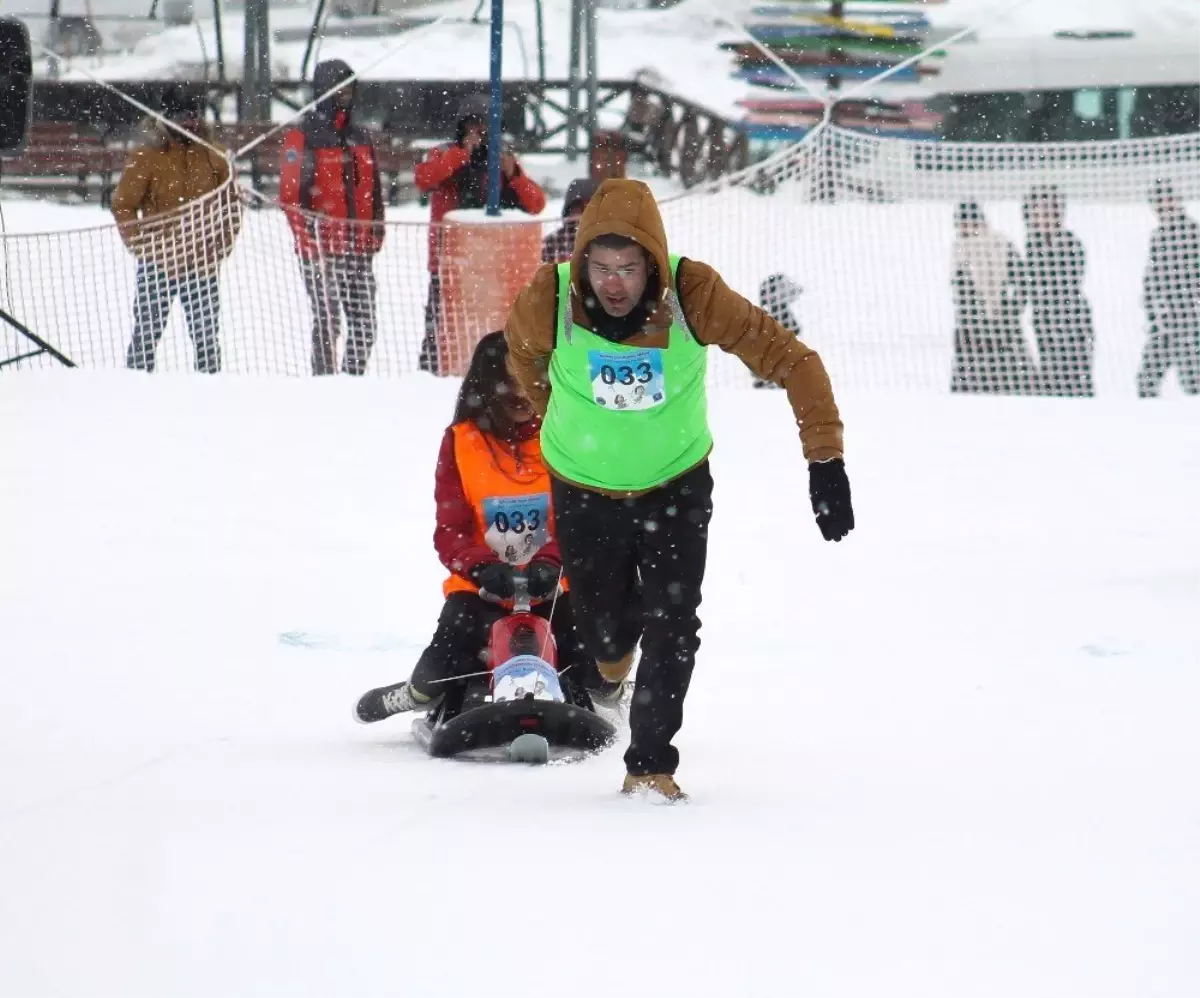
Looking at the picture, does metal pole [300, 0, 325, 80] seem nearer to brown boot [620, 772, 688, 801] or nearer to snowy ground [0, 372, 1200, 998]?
snowy ground [0, 372, 1200, 998]

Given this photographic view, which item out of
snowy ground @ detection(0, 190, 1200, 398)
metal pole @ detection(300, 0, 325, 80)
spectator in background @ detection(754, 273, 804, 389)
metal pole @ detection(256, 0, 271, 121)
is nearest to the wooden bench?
metal pole @ detection(256, 0, 271, 121)

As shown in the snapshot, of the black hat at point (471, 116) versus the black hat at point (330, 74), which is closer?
the black hat at point (330, 74)

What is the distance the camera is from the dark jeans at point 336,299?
1116 centimetres

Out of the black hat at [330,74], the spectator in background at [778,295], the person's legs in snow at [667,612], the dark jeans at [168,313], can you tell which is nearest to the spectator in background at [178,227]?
the dark jeans at [168,313]

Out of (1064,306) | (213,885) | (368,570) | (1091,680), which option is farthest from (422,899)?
(1064,306)

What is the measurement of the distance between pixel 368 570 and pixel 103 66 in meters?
15.4

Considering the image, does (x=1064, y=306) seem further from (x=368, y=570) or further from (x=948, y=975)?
(x=948, y=975)

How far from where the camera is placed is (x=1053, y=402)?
11.0 m

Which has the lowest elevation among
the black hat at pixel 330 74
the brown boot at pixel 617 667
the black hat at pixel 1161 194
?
the brown boot at pixel 617 667

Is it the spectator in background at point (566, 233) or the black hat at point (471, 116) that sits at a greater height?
the black hat at point (471, 116)

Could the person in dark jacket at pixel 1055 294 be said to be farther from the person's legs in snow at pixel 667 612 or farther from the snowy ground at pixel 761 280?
the person's legs in snow at pixel 667 612

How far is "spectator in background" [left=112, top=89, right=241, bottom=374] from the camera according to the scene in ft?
35.2

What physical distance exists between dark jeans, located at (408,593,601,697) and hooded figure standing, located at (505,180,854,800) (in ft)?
2.12

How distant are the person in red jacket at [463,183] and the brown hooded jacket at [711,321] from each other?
6862mm
